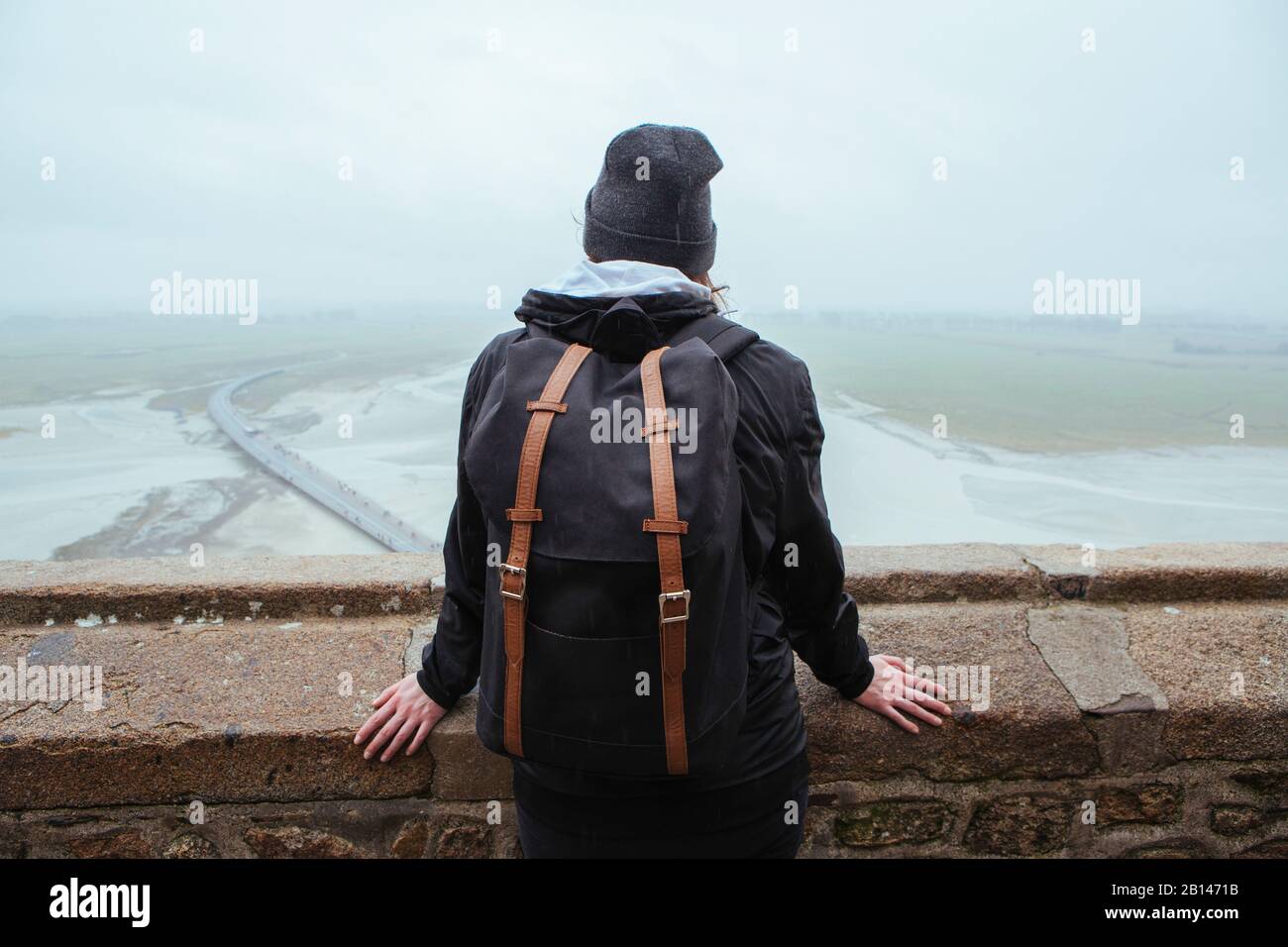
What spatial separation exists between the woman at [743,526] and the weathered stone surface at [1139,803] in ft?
2.46

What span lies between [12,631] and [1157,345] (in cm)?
1974

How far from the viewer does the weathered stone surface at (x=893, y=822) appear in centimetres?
162

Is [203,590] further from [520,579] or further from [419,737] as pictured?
[520,579]

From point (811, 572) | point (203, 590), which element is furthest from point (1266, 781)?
point (203, 590)

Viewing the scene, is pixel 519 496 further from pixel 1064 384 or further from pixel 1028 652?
pixel 1064 384

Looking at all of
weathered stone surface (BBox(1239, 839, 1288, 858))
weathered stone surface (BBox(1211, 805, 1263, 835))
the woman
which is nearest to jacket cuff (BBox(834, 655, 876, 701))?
the woman

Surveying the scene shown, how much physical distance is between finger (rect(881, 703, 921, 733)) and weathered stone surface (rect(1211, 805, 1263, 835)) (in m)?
0.68

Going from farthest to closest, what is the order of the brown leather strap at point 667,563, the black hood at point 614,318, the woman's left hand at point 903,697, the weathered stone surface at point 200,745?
the woman's left hand at point 903,697
the weathered stone surface at point 200,745
the black hood at point 614,318
the brown leather strap at point 667,563

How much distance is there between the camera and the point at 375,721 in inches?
58.9

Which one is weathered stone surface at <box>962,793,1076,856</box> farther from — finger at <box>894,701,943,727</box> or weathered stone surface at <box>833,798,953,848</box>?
finger at <box>894,701,943,727</box>

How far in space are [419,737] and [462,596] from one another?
359 millimetres

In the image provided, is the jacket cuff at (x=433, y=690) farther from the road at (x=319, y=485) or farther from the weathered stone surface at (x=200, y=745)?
the road at (x=319, y=485)

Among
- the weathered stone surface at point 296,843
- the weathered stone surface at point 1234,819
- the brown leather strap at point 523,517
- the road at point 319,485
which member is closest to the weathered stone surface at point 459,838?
the weathered stone surface at point 296,843

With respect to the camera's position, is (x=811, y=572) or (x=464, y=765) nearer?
(x=811, y=572)
